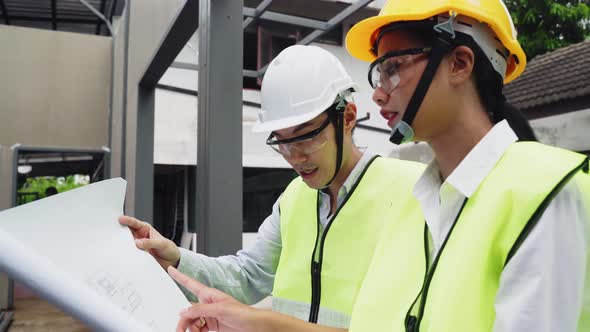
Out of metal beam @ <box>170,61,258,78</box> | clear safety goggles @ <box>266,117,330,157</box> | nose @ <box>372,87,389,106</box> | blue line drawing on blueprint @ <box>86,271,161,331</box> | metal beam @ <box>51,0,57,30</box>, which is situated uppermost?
metal beam @ <box>51,0,57,30</box>

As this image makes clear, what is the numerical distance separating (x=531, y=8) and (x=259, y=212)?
9.80 meters

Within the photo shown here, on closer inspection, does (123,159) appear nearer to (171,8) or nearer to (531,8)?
(171,8)

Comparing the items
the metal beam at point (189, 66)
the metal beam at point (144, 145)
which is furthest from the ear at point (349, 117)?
the metal beam at point (189, 66)

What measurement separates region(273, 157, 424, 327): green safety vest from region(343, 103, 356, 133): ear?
0.15m

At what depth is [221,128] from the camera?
2664 mm

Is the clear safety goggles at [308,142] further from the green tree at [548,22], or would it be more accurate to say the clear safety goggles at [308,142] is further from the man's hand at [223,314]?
the green tree at [548,22]

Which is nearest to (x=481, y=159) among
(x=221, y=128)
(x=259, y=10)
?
(x=221, y=128)

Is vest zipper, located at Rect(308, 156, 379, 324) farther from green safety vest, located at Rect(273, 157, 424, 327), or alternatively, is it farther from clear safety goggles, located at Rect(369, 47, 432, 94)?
clear safety goggles, located at Rect(369, 47, 432, 94)

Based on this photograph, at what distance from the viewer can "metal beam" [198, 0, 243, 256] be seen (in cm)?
264

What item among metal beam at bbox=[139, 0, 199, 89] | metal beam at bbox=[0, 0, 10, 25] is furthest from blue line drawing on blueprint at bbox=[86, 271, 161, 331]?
A: metal beam at bbox=[0, 0, 10, 25]

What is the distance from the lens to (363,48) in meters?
1.52

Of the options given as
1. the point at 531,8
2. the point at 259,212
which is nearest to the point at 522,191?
the point at 259,212

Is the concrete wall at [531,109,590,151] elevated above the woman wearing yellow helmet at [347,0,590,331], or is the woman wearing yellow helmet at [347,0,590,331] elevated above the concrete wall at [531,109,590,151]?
the concrete wall at [531,109,590,151]

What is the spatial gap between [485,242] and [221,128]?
1.86 m
